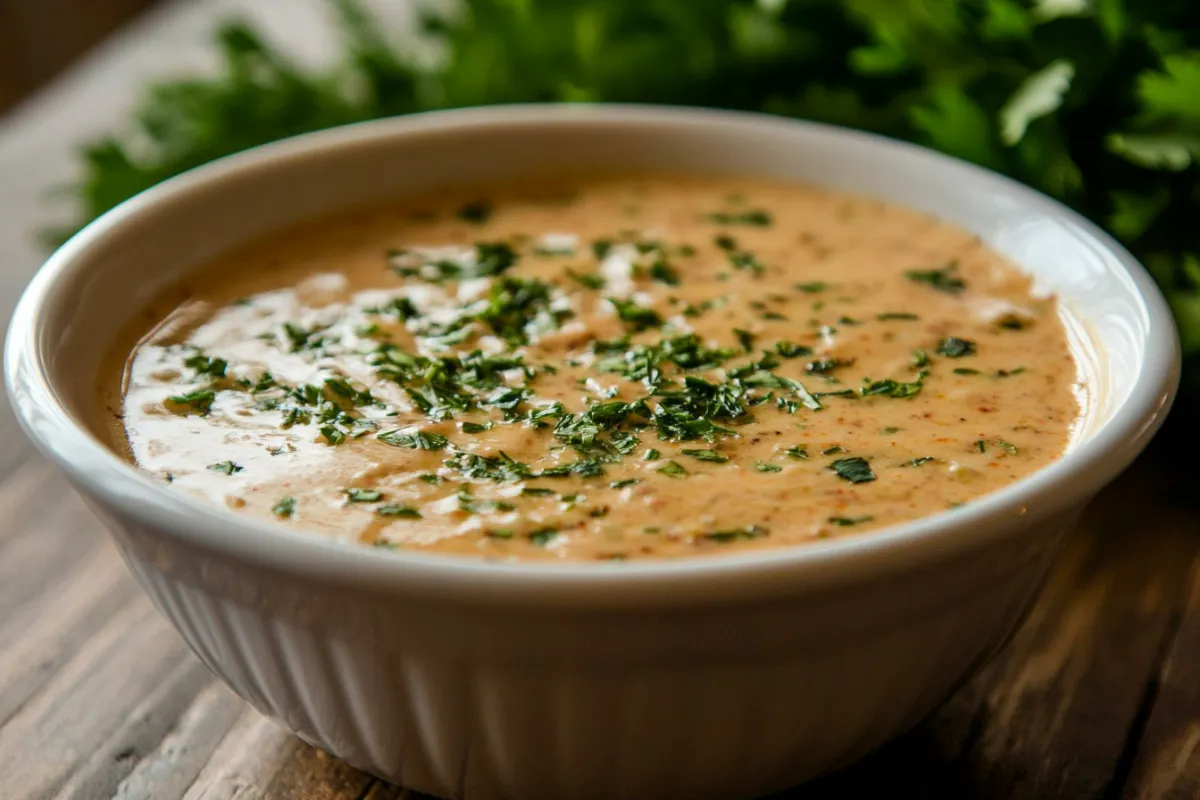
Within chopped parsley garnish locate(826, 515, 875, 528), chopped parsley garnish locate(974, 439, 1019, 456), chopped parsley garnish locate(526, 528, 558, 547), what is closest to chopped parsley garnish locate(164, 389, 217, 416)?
chopped parsley garnish locate(526, 528, 558, 547)

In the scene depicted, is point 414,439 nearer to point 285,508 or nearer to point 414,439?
point 414,439

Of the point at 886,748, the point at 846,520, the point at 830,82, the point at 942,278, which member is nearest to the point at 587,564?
the point at 846,520

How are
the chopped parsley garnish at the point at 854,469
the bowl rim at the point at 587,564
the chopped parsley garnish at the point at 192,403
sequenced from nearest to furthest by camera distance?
the bowl rim at the point at 587,564
the chopped parsley garnish at the point at 854,469
the chopped parsley garnish at the point at 192,403

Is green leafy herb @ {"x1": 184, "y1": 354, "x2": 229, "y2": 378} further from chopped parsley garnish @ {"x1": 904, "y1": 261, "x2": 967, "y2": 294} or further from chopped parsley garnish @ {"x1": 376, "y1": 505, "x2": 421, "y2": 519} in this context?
chopped parsley garnish @ {"x1": 904, "y1": 261, "x2": 967, "y2": 294}

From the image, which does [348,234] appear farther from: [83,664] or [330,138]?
[83,664]

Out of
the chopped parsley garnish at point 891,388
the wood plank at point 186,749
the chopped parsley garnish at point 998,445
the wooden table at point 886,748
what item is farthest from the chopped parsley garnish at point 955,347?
the wood plank at point 186,749

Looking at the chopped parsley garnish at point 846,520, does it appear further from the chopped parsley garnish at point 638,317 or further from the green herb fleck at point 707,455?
the chopped parsley garnish at point 638,317

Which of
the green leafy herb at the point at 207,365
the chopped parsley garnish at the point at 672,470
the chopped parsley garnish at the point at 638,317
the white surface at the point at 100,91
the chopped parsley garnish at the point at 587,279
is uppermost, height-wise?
the chopped parsley garnish at the point at 672,470

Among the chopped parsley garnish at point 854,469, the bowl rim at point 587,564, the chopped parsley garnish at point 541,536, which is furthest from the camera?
the chopped parsley garnish at point 854,469
